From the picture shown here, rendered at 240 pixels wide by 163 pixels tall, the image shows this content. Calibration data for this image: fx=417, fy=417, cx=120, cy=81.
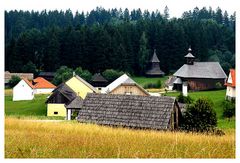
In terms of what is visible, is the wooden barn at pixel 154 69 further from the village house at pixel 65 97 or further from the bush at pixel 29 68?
the village house at pixel 65 97

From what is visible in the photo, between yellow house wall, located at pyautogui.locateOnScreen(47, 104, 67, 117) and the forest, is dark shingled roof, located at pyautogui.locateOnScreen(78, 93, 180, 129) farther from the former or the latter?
the forest

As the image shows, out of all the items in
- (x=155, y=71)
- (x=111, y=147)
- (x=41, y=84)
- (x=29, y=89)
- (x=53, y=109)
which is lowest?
(x=53, y=109)

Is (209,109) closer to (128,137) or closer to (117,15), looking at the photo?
(128,137)

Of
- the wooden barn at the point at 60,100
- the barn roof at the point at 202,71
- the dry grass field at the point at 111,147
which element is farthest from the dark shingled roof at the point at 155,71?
the dry grass field at the point at 111,147

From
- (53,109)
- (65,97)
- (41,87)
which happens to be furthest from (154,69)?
(53,109)

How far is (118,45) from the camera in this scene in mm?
58344

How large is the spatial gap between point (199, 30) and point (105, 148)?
60.6m

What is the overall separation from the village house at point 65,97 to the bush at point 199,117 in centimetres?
1207

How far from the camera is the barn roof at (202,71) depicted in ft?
138

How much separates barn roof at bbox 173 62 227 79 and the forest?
17.5ft

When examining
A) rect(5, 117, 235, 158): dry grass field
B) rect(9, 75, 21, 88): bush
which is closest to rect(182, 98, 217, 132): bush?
rect(5, 117, 235, 158): dry grass field

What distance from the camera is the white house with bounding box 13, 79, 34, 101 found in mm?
32688

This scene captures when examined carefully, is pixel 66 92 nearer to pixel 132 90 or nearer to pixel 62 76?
pixel 132 90

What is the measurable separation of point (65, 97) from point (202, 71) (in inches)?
735
